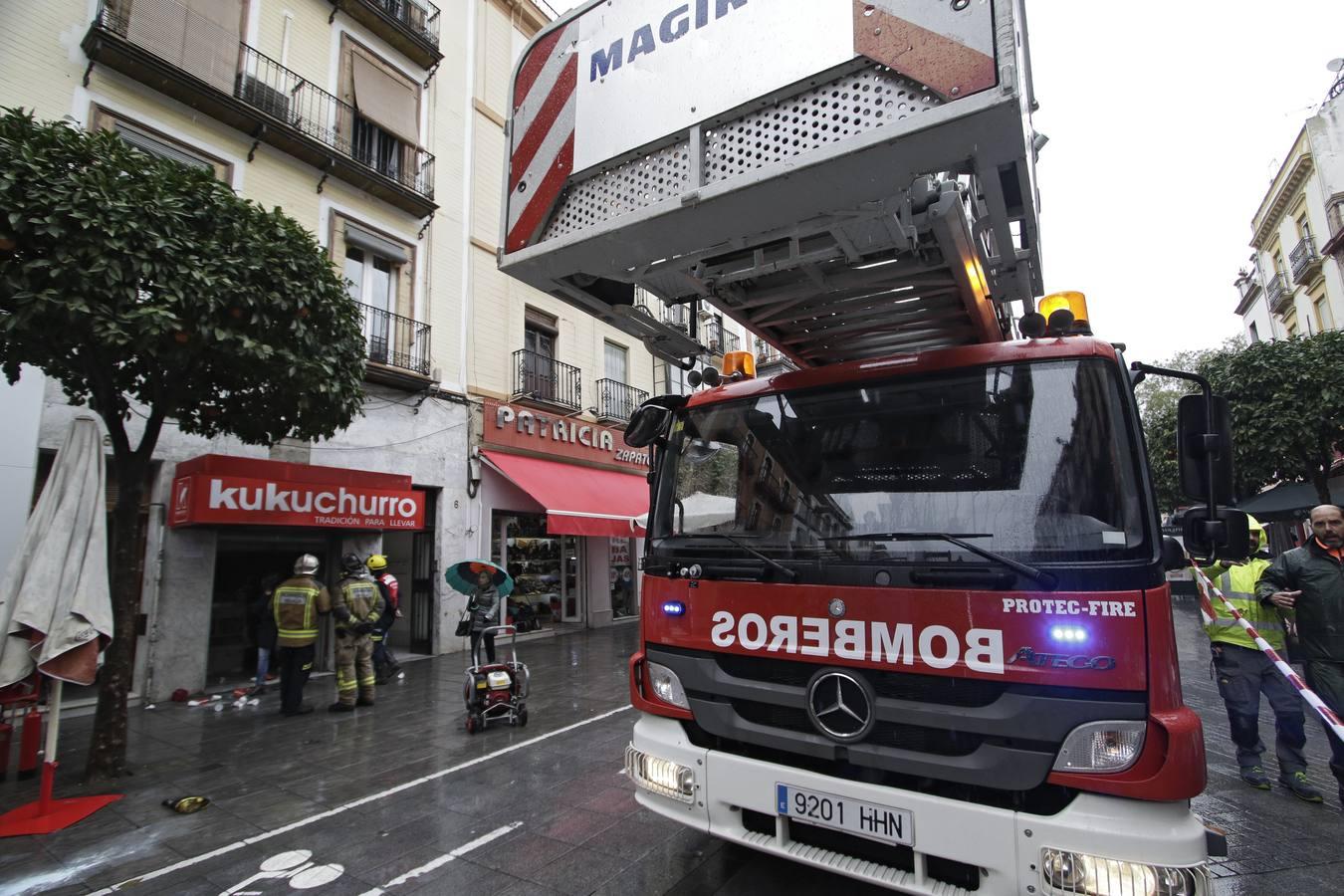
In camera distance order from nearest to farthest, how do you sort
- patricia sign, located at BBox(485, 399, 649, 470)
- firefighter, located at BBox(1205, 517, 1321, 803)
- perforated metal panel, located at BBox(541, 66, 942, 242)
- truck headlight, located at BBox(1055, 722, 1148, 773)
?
truck headlight, located at BBox(1055, 722, 1148, 773) < perforated metal panel, located at BBox(541, 66, 942, 242) < firefighter, located at BBox(1205, 517, 1321, 803) < patricia sign, located at BBox(485, 399, 649, 470)

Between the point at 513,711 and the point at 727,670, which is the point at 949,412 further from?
the point at 513,711

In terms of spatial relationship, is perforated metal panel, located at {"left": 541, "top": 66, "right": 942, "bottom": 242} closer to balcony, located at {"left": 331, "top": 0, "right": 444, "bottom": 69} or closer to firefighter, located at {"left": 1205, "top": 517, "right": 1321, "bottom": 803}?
firefighter, located at {"left": 1205, "top": 517, "right": 1321, "bottom": 803}

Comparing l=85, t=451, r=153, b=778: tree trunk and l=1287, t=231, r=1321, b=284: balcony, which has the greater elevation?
l=1287, t=231, r=1321, b=284: balcony

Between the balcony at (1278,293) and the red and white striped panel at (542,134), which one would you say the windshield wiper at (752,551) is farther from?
the balcony at (1278,293)

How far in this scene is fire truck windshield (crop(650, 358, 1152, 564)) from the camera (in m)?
2.39

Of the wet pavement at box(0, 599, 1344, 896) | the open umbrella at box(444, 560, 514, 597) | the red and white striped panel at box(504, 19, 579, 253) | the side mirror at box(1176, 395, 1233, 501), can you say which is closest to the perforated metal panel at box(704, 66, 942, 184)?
the red and white striped panel at box(504, 19, 579, 253)

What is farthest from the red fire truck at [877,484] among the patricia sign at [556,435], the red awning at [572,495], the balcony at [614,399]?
the balcony at [614,399]

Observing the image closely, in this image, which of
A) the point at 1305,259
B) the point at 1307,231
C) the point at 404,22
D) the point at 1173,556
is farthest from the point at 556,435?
the point at 1307,231

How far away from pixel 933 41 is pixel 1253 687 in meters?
5.03

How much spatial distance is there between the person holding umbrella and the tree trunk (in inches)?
108

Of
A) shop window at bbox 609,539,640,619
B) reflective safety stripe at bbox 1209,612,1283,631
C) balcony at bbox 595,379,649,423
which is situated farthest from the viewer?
shop window at bbox 609,539,640,619

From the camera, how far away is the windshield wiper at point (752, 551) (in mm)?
2725

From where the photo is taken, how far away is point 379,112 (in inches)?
428

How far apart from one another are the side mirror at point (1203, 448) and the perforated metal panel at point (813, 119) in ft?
5.53
